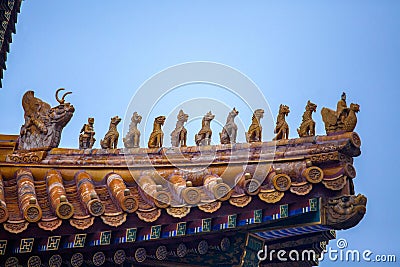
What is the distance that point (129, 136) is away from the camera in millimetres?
12234

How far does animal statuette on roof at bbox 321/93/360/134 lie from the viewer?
10.9 m

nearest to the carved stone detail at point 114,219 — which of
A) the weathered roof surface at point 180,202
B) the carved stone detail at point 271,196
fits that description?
the weathered roof surface at point 180,202

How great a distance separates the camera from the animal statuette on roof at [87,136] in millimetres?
12555

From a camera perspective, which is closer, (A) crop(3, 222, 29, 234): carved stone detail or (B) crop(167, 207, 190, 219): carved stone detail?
(A) crop(3, 222, 29, 234): carved stone detail

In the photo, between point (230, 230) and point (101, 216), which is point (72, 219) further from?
point (230, 230)

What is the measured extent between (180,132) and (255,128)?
1120 millimetres

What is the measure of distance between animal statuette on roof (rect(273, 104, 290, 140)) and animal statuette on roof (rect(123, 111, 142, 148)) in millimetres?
2038

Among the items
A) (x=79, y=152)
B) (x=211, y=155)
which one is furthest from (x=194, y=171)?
(x=79, y=152)

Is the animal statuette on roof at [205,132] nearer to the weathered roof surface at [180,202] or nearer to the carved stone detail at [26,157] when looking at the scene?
the weathered roof surface at [180,202]

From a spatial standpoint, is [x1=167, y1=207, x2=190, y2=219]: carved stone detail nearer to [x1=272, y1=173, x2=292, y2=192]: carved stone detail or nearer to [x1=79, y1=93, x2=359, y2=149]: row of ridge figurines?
[x1=272, y1=173, x2=292, y2=192]: carved stone detail

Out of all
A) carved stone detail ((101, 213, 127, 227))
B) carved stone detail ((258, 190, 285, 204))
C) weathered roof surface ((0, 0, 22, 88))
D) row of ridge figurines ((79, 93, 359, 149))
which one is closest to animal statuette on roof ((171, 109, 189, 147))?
row of ridge figurines ((79, 93, 359, 149))

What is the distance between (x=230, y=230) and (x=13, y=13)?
689cm

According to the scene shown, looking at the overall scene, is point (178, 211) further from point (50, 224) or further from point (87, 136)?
point (87, 136)

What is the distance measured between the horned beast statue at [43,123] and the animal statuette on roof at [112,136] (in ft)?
1.96
